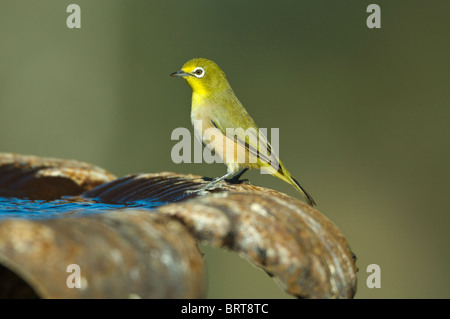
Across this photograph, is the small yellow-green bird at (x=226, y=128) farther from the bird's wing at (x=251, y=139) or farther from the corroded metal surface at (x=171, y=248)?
the corroded metal surface at (x=171, y=248)

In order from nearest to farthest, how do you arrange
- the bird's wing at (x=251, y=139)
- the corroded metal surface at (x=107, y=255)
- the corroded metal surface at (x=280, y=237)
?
the corroded metal surface at (x=107, y=255)
the corroded metal surface at (x=280, y=237)
the bird's wing at (x=251, y=139)

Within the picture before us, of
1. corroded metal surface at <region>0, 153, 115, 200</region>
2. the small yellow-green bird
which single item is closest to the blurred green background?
the small yellow-green bird

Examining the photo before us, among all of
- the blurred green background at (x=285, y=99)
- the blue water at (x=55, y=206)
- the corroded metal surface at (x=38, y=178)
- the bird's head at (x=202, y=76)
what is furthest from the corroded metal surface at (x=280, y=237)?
the blurred green background at (x=285, y=99)

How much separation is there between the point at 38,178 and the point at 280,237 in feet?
7.28

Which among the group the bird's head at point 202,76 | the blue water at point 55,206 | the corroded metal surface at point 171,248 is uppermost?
the bird's head at point 202,76

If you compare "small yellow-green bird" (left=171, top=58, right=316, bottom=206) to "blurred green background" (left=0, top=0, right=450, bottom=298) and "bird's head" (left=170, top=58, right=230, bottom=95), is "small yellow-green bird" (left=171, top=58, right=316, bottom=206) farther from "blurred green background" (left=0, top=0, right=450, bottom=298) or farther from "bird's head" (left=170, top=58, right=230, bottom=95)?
"blurred green background" (left=0, top=0, right=450, bottom=298)

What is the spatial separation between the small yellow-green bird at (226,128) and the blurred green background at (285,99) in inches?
148

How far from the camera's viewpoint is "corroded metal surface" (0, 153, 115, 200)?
377 cm

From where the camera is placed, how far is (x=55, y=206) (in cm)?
328

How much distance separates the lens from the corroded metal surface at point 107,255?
1.56m

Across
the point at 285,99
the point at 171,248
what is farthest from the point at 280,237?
the point at 285,99

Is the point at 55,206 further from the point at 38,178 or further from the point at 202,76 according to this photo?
the point at 202,76

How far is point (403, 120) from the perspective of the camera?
28.4 feet

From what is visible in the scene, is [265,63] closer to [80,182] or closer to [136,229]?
[80,182]
